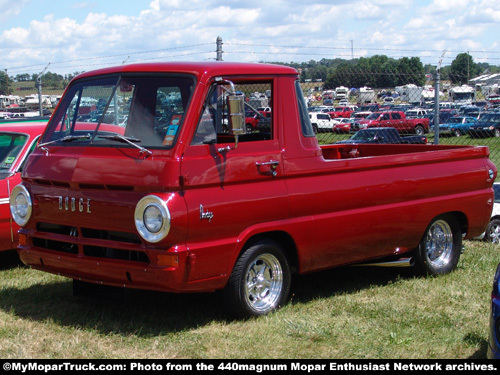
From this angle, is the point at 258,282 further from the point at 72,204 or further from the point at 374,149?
the point at 374,149

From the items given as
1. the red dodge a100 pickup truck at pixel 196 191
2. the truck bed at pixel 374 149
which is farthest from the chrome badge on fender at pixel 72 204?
the truck bed at pixel 374 149

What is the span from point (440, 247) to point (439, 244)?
0.05 metres

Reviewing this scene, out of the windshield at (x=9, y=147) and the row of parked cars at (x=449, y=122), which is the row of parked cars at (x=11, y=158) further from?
the row of parked cars at (x=449, y=122)

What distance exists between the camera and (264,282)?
241 inches

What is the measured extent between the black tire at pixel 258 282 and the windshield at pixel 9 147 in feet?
11.6

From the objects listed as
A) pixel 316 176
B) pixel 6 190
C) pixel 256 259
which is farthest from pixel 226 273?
pixel 6 190

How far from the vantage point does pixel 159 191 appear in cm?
527

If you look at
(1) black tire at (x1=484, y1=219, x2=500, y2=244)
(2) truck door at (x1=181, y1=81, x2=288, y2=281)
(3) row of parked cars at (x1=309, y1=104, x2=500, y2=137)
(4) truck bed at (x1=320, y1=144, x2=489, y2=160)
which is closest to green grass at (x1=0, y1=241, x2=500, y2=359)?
(2) truck door at (x1=181, y1=81, x2=288, y2=281)

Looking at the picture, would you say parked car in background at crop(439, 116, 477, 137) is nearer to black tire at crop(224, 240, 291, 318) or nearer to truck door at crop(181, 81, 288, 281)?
black tire at crop(224, 240, 291, 318)

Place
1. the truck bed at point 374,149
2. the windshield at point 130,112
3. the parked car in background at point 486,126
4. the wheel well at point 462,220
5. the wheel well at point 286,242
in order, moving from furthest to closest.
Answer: the parked car in background at point 486,126, the truck bed at point 374,149, the wheel well at point 462,220, the wheel well at point 286,242, the windshield at point 130,112

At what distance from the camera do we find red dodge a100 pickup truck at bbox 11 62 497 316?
5.36 metres

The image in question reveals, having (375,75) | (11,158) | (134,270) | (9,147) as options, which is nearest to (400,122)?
(375,75)

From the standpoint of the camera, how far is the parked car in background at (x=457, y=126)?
34.8 meters

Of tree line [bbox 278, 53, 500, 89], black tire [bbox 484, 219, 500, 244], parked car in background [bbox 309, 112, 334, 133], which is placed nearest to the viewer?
black tire [bbox 484, 219, 500, 244]
